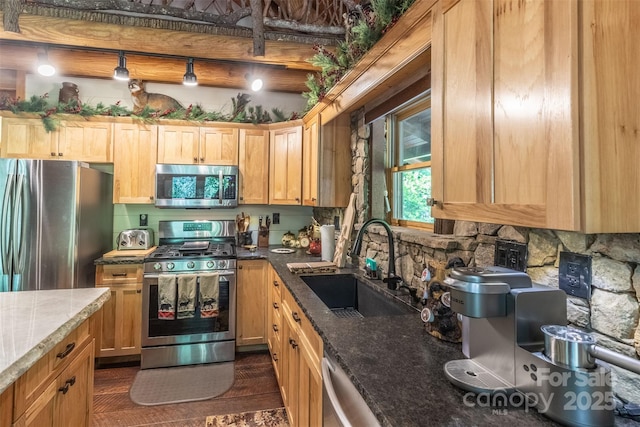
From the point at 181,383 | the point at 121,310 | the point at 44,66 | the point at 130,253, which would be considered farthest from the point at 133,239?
the point at 44,66

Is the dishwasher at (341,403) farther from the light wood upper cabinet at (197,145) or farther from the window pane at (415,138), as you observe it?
the light wood upper cabinet at (197,145)

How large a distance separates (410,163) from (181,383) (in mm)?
2509

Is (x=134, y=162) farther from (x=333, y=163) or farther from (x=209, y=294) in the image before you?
(x=333, y=163)

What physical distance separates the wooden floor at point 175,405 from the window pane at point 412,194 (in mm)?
1690

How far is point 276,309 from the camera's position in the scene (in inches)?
105

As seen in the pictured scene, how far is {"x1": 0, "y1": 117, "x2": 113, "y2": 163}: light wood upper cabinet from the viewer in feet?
10.4

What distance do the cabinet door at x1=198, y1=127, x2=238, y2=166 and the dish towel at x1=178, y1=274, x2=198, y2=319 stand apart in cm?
127

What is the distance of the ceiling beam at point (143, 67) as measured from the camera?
3037 mm

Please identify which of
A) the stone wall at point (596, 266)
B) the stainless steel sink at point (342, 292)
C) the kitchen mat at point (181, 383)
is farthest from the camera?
the kitchen mat at point (181, 383)

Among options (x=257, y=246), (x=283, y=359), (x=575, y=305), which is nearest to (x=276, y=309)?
(x=283, y=359)

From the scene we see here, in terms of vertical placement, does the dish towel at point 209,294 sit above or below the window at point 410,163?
below

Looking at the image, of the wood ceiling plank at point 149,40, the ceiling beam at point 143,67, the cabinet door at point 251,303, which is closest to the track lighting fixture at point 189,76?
the wood ceiling plank at point 149,40

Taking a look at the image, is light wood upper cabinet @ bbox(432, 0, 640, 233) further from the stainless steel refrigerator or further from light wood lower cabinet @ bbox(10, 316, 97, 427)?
the stainless steel refrigerator

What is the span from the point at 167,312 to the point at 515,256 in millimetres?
2788
